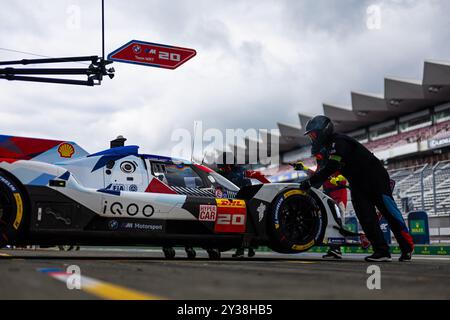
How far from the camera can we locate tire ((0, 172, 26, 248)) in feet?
17.5

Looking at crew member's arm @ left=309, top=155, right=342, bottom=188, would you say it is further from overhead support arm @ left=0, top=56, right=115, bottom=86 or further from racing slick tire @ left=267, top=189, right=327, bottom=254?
overhead support arm @ left=0, top=56, right=115, bottom=86

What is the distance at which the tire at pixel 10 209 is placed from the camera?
534 centimetres

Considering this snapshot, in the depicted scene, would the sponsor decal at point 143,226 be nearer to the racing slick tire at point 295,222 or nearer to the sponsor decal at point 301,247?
the racing slick tire at point 295,222

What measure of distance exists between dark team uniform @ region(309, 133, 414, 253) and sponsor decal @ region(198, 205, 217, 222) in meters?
1.33

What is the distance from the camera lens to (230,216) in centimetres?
640

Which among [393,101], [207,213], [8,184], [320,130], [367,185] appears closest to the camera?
[8,184]

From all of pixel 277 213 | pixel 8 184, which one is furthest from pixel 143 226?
pixel 277 213

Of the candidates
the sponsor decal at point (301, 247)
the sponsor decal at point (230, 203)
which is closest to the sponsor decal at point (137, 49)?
the sponsor decal at point (230, 203)

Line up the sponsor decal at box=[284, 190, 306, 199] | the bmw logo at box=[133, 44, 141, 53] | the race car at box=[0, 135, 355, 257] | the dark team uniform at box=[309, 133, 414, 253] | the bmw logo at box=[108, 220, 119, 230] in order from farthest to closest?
the bmw logo at box=[133, 44, 141, 53] < the dark team uniform at box=[309, 133, 414, 253] < the sponsor decal at box=[284, 190, 306, 199] < the bmw logo at box=[108, 220, 119, 230] < the race car at box=[0, 135, 355, 257]

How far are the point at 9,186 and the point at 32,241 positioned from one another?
622 mm

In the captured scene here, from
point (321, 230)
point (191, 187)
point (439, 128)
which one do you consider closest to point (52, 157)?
point (191, 187)

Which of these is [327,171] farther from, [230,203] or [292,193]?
[230,203]

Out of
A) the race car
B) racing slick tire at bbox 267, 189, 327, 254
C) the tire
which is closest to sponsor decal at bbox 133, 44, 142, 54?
the race car

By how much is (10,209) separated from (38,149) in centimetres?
98
